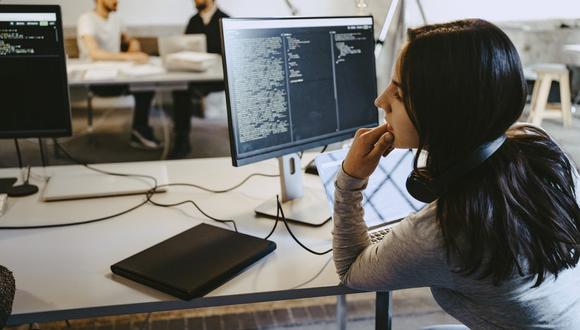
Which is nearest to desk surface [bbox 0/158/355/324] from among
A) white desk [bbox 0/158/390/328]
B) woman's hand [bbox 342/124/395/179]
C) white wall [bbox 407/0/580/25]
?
white desk [bbox 0/158/390/328]

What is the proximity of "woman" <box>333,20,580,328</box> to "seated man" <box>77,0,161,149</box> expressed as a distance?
3634mm

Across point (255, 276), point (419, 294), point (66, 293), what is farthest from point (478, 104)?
point (419, 294)

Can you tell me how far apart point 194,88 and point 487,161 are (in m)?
3.72

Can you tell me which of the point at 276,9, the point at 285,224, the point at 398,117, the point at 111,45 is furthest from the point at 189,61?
the point at 398,117

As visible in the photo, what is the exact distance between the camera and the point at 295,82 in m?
1.33

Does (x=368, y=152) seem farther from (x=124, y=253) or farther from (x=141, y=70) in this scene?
(x=141, y=70)

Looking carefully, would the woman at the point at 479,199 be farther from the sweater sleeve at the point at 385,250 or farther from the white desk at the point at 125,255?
the white desk at the point at 125,255

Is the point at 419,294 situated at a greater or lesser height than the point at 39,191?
lesser

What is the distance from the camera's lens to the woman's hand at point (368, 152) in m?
1.06

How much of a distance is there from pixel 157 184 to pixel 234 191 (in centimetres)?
23

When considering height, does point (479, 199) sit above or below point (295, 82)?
below

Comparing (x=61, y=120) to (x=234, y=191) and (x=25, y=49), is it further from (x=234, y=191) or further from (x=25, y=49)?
(x=234, y=191)

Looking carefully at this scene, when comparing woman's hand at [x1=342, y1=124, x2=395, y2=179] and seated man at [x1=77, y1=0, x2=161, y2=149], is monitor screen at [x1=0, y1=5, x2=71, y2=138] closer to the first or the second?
woman's hand at [x1=342, y1=124, x2=395, y2=179]

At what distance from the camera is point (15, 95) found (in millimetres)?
1493
